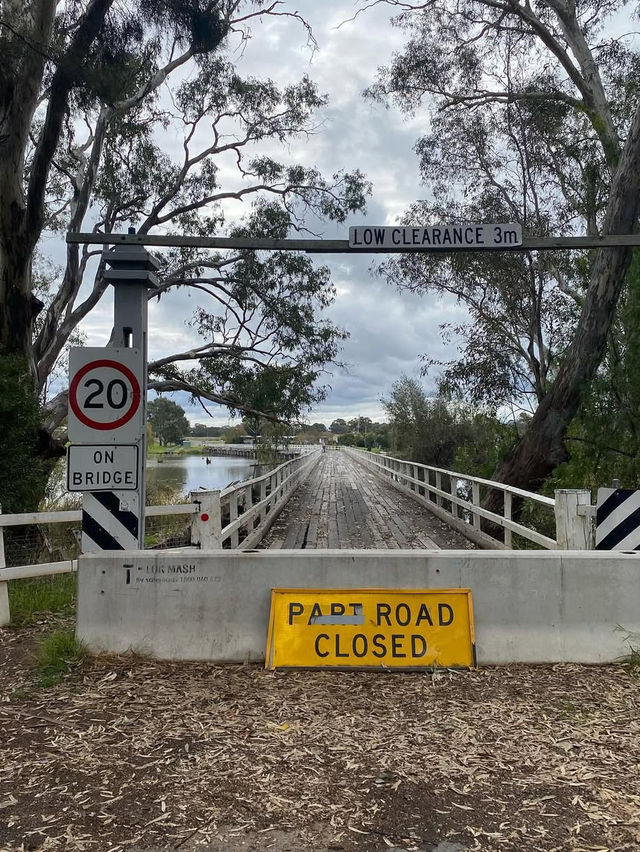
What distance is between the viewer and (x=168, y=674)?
14.5 ft

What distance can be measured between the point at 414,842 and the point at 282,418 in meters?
16.6

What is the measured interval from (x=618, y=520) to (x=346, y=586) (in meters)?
2.59

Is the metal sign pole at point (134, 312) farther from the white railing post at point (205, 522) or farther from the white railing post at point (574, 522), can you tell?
the white railing post at point (574, 522)

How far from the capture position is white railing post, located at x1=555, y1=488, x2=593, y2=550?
5914 millimetres

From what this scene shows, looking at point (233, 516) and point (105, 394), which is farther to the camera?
point (233, 516)

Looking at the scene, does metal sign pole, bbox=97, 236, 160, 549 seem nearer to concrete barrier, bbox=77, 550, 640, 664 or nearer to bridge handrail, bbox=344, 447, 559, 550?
concrete barrier, bbox=77, 550, 640, 664

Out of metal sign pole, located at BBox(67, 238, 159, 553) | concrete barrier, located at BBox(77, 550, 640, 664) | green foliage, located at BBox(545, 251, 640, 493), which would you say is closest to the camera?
→ concrete barrier, located at BBox(77, 550, 640, 664)

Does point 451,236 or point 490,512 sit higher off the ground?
point 451,236

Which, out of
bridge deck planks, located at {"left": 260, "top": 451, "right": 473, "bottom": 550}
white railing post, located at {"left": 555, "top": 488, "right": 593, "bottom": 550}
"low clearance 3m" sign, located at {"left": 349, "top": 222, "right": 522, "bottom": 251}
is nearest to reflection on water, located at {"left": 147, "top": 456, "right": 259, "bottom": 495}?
bridge deck planks, located at {"left": 260, "top": 451, "right": 473, "bottom": 550}

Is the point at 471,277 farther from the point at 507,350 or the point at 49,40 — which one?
the point at 49,40

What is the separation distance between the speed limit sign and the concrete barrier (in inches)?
39.1

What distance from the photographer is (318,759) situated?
332cm

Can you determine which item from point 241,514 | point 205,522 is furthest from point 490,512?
point 205,522

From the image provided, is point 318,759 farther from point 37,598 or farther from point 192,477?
point 192,477
